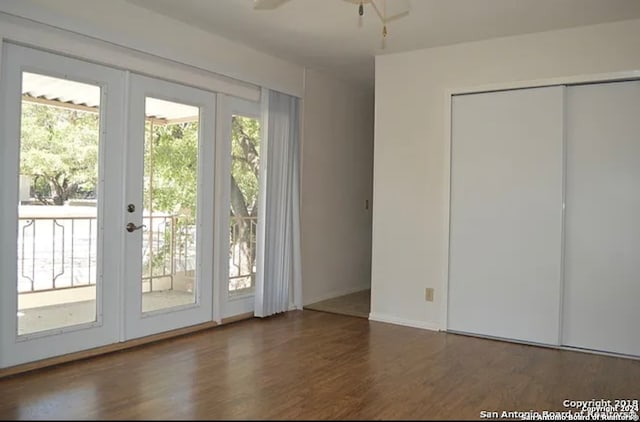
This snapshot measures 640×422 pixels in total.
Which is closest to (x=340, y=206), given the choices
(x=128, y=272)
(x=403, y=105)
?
(x=403, y=105)

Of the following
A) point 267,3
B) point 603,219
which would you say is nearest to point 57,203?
point 267,3

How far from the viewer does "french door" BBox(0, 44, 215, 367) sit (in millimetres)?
3018

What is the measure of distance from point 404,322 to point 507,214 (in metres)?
1.33

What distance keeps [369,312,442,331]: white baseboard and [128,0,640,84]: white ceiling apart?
243cm

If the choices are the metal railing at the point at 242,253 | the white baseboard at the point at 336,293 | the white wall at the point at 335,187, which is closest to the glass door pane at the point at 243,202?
the metal railing at the point at 242,253

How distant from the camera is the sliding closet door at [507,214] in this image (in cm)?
390

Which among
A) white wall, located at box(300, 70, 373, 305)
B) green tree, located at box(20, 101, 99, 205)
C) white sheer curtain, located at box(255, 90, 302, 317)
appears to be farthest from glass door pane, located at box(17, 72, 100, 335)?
white wall, located at box(300, 70, 373, 305)

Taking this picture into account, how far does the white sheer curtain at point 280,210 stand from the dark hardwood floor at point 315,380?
2.29 feet

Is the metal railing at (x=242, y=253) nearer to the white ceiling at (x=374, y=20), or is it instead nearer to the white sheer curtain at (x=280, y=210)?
the white sheer curtain at (x=280, y=210)

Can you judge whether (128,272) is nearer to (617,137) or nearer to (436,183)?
(436,183)

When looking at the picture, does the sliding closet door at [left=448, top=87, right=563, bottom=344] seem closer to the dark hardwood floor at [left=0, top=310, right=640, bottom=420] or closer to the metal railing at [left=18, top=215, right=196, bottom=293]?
the dark hardwood floor at [left=0, top=310, right=640, bottom=420]

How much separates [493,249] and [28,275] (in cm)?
340

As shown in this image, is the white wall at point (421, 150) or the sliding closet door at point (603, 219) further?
the white wall at point (421, 150)

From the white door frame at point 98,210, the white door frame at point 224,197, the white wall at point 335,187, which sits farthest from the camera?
the white wall at point 335,187
